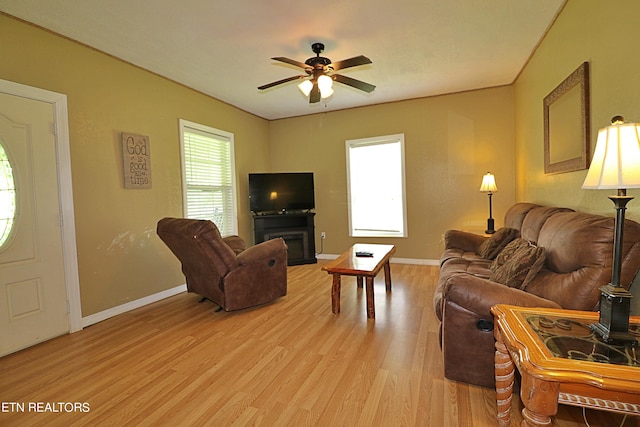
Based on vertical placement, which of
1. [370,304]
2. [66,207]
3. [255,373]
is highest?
[66,207]

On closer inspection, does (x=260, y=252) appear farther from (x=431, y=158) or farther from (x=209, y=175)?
(x=431, y=158)

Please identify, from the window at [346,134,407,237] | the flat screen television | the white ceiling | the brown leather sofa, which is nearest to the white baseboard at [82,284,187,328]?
the flat screen television

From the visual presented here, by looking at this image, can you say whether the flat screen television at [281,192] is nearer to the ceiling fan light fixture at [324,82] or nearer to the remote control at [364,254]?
the remote control at [364,254]

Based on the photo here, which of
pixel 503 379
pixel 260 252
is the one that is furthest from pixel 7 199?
pixel 503 379

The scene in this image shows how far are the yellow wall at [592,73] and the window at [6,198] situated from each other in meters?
4.28

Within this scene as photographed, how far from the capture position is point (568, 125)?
97.9 inches

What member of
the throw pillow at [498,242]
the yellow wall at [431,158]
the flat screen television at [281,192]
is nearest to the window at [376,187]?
the yellow wall at [431,158]

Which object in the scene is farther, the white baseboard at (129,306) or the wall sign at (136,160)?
the wall sign at (136,160)

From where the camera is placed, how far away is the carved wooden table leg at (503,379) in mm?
1444

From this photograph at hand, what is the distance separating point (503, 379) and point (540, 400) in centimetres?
48

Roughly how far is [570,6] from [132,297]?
490cm

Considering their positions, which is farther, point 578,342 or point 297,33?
point 297,33

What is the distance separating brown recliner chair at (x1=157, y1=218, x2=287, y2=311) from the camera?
280 centimetres

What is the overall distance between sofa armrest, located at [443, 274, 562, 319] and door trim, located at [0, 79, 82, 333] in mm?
3204
